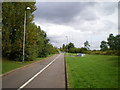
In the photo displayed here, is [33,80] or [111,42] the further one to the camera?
[111,42]

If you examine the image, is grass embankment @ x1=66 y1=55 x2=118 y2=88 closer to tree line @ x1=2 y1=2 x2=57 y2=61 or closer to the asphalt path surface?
the asphalt path surface

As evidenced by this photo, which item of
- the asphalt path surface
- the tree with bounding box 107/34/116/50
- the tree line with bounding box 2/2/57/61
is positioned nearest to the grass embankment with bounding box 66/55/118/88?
the asphalt path surface

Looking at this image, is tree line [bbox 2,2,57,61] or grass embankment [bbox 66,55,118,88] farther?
tree line [bbox 2,2,57,61]

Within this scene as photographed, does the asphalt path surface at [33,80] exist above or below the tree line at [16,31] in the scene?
below

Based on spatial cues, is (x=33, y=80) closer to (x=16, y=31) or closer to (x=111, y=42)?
(x=16, y=31)

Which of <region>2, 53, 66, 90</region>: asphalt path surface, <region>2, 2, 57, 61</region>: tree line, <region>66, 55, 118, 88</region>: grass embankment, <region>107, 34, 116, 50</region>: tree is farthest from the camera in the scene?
<region>107, 34, 116, 50</region>: tree

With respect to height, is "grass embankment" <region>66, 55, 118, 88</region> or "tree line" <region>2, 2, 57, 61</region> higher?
"tree line" <region>2, 2, 57, 61</region>

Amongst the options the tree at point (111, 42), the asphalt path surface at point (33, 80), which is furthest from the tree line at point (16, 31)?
the tree at point (111, 42)

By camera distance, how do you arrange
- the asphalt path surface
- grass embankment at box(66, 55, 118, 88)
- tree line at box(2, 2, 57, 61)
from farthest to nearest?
tree line at box(2, 2, 57, 61) < the asphalt path surface < grass embankment at box(66, 55, 118, 88)

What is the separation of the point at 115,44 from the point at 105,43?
1538 cm

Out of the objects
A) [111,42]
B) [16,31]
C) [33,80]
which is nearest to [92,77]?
[33,80]

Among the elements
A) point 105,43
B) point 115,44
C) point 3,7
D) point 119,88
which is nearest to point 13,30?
point 3,7

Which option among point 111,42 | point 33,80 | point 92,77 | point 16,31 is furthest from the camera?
point 111,42

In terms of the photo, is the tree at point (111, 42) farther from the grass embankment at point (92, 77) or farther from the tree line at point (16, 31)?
the grass embankment at point (92, 77)
